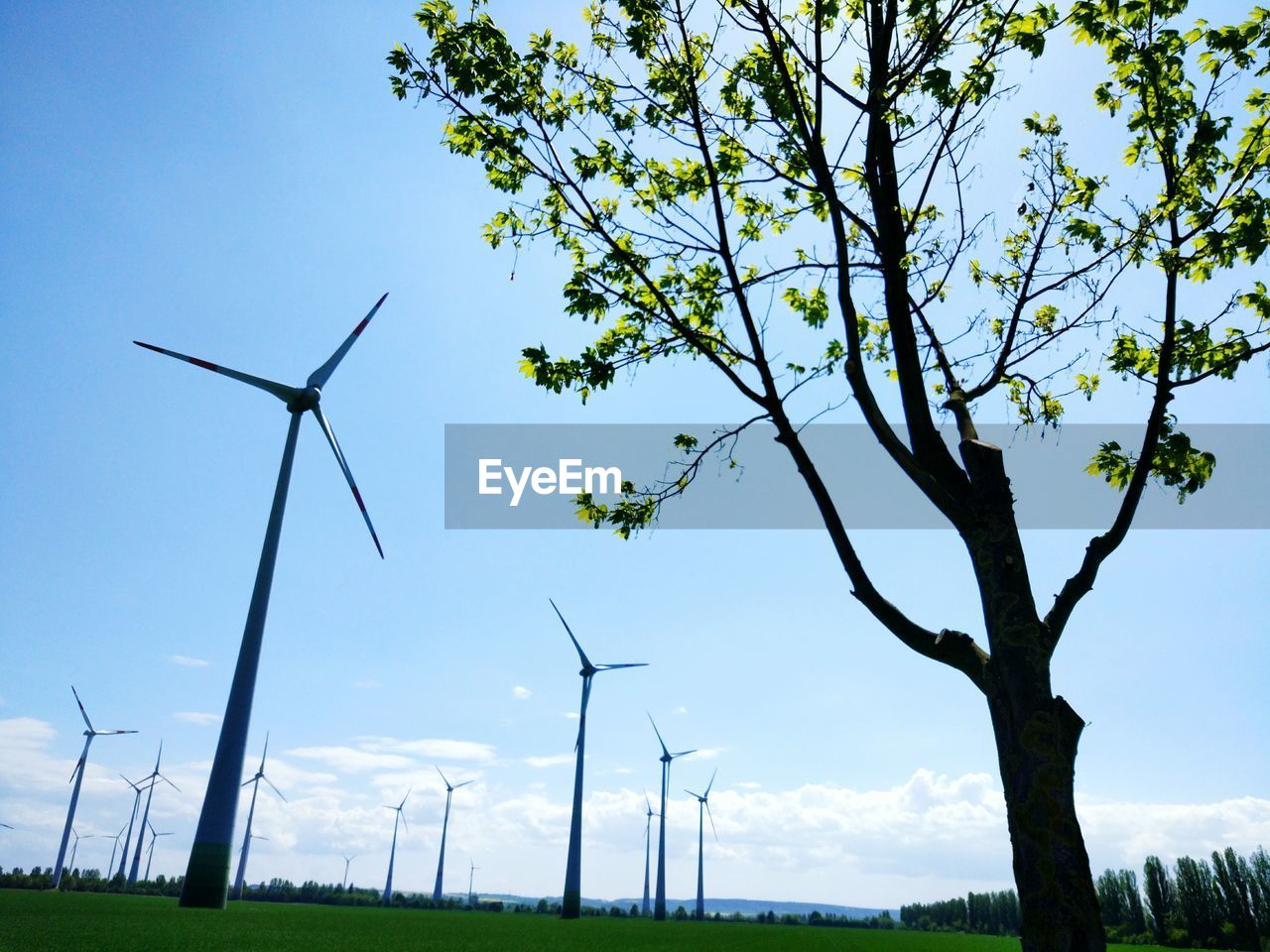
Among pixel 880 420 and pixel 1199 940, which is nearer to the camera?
pixel 880 420

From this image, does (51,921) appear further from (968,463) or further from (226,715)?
(968,463)

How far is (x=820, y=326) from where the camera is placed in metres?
12.0

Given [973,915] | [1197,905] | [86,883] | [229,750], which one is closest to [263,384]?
[229,750]

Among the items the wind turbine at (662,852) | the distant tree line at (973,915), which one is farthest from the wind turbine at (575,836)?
the distant tree line at (973,915)

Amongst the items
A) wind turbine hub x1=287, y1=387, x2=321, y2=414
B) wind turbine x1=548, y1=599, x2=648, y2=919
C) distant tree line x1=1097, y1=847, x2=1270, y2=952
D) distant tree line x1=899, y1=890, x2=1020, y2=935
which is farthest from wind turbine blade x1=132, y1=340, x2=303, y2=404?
distant tree line x1=899, y1=890, x2=1020, y2=935

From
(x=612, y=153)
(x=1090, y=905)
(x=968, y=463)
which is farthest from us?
(x=612, y=153)

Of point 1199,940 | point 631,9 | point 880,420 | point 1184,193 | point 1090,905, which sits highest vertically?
point 631,9

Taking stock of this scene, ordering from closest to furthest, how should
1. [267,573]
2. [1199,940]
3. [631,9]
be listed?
[631,9], [267,573], [1199,940]

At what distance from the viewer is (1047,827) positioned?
269 inches

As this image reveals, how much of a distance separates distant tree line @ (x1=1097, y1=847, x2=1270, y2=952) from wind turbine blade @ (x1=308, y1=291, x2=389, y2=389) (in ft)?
363

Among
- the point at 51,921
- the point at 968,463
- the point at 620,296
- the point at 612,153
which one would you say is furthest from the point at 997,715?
the point at 51,921

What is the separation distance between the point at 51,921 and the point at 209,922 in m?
4.81

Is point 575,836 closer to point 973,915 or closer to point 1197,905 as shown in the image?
point 1197,905

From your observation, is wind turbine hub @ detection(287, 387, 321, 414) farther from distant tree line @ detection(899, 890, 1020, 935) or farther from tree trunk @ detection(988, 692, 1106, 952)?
distant tree line @ detection(899, 890, 1020, 935)
